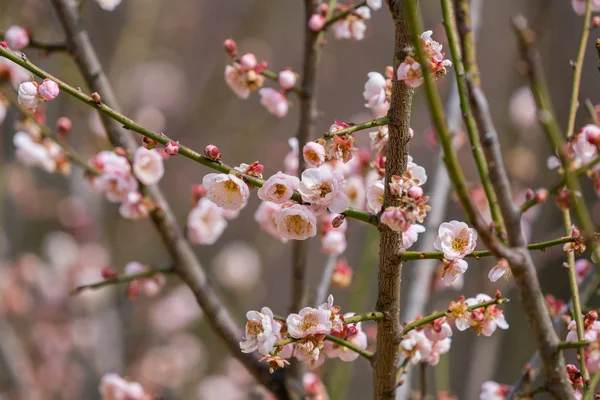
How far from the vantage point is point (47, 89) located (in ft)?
3.47

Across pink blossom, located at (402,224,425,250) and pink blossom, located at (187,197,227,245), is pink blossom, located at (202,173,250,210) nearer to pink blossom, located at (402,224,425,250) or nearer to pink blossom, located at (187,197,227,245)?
pink blossom, located at (402,224,425,250)

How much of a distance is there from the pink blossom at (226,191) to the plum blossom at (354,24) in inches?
25.3

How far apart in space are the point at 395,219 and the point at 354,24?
0.78 meters

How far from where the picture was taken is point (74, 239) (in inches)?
153

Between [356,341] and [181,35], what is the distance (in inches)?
186

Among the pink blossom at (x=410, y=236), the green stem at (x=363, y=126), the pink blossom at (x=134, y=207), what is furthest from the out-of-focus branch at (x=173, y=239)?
the green stem at (x=363, y=126)

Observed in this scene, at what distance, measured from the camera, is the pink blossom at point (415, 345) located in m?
1.17

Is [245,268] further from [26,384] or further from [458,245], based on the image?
[458,245]

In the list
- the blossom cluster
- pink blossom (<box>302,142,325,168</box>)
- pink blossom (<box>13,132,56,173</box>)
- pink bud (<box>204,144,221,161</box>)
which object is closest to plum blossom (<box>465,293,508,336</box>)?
the blossom cluster

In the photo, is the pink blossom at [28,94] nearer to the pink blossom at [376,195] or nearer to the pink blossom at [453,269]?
the pink blossom at [376,195]

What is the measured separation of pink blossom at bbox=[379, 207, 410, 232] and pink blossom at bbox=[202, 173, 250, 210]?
24cm

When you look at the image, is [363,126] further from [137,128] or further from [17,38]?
[17,38]

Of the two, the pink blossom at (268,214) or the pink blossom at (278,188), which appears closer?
the pink blossom at (278,188)

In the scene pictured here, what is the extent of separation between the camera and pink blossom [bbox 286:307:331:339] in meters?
0.97
